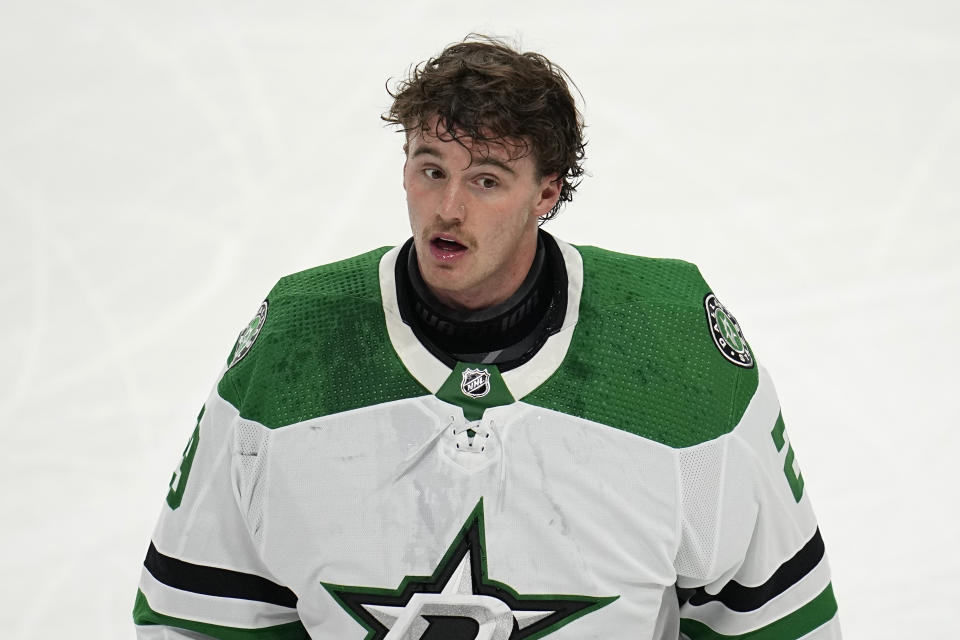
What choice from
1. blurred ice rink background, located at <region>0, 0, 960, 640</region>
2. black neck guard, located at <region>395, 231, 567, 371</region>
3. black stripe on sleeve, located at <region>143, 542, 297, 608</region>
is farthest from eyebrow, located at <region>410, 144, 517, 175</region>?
blurred ice rink background, located at <region>0, 0, 960, 640</region>

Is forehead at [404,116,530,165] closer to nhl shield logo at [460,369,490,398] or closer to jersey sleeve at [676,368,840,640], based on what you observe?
nhl shield logo at [460,369,490,398]

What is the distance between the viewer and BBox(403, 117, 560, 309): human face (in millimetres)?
1614

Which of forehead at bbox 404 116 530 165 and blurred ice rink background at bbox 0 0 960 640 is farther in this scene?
blurred ice rink background at bbox 0 0 960 640

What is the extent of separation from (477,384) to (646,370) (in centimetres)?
20

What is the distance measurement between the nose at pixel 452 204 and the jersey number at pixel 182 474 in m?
0.43

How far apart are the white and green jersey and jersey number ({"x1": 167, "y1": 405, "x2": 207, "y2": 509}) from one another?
2 centimetres

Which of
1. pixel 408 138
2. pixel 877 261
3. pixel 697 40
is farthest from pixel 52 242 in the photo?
pixel 408 138

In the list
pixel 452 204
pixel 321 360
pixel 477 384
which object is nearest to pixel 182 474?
pixel 321 360

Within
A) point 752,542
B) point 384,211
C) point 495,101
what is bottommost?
point 752,542

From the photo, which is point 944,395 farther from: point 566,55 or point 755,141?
point 566,55

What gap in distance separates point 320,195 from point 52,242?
2.23 feet

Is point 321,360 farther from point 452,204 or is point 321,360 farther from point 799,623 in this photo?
point 799,623

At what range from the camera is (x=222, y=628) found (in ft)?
6.01

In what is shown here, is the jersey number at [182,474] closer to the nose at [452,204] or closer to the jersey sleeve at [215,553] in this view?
the jersey sleeve at [215,553]
